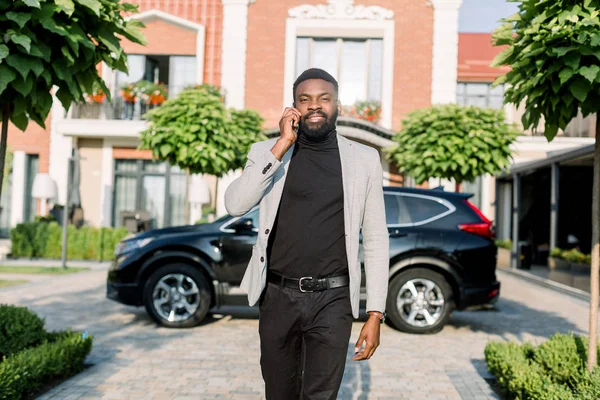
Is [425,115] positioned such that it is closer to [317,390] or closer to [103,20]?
[103,20]

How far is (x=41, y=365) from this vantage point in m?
4.96

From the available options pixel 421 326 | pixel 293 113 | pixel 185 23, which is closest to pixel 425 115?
pixel 421 326

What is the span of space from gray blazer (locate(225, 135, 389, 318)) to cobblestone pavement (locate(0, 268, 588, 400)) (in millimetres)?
2348

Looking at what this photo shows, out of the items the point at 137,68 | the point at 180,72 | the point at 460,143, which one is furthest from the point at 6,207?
the point at 460,143

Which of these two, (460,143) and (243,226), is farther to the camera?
(460,143)

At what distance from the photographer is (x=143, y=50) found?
851 inches

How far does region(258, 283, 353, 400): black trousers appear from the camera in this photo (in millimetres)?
2959

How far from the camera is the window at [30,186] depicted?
23.1 metres

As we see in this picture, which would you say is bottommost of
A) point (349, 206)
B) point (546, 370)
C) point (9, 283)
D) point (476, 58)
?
point (9, 283)

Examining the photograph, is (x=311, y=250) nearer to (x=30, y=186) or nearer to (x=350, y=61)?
(x=350, y=61)

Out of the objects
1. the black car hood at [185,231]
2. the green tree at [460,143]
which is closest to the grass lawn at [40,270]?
the black car hood at [185,231]

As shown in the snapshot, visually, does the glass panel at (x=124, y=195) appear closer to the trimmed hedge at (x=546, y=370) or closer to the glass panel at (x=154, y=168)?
the glass panel at (x=154, y=168)

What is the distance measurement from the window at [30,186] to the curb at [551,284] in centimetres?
1670

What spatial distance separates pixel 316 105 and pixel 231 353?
4.28m
